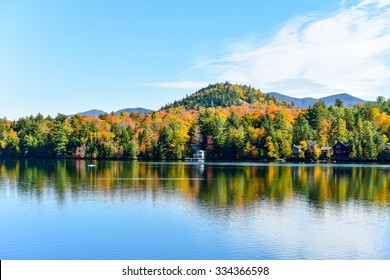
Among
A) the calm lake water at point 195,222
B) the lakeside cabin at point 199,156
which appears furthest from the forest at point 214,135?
the calm lake water at point 195,222

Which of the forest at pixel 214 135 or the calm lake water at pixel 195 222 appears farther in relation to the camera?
the forest at pixel 214 135

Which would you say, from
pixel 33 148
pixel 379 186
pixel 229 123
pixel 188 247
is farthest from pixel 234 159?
pixel 188 247

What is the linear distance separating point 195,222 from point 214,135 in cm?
8897

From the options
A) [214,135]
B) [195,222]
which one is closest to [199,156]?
[214,135]

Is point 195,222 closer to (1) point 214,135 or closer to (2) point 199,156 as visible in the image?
(2) point 199,156

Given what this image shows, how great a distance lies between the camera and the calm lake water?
20.7 m

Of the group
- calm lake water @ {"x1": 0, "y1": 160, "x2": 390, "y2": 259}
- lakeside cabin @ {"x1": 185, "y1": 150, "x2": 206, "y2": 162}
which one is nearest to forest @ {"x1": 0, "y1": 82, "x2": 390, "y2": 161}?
lakeside cabin @ {"x1": 185, "y1": 150, "x2": 206, "y2": 162}

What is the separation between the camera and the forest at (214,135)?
101m

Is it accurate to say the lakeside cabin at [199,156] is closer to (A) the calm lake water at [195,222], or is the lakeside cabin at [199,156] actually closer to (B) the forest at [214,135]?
(B) the forest at [214,135]

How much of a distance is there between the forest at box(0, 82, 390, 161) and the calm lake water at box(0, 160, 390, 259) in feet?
187

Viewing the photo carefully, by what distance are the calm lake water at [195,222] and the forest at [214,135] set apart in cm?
5699

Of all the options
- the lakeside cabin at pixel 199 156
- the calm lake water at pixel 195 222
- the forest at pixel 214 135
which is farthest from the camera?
the lakeside cabin at pixel 199 156

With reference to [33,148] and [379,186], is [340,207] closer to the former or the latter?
[379,186]
